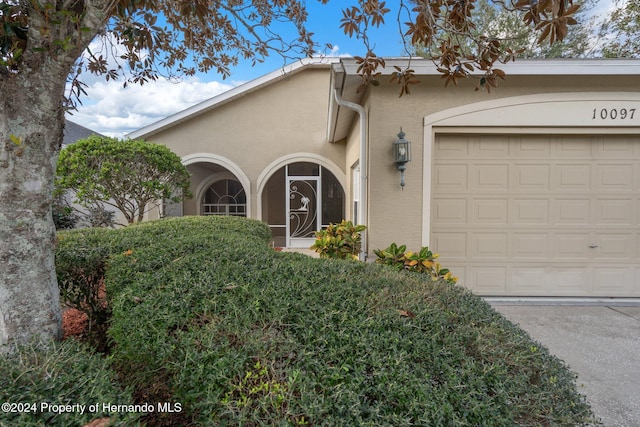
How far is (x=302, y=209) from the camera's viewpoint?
370 inches

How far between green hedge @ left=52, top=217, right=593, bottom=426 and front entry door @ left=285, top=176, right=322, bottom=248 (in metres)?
7.12

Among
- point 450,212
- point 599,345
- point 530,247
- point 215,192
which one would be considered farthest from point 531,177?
point 215,192

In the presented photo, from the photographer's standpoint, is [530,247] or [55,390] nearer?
[55,390]

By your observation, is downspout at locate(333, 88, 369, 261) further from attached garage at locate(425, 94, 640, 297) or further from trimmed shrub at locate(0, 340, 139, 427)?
trimmed shrub at locate(0, 340, 139, 427)

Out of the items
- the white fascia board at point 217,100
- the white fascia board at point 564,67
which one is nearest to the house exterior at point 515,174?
the white fascia board at point 564,67

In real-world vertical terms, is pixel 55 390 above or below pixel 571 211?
below

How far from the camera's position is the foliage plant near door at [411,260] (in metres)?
4.12

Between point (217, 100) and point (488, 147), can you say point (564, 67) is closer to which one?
point (488, 147)

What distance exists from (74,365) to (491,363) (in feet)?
6.25

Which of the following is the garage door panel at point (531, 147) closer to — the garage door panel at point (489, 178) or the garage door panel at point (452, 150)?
the garage door panel at point (489, 178)

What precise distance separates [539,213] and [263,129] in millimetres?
7476

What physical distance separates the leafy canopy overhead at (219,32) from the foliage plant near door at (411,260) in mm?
2144

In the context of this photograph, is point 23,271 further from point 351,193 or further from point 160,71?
point 351,193

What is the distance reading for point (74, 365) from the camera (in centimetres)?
136
